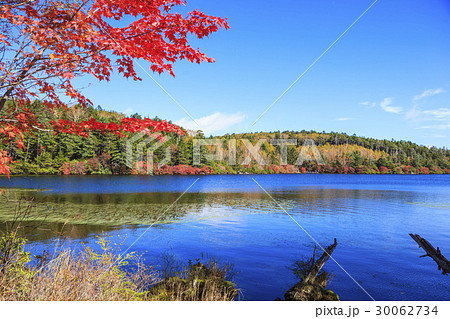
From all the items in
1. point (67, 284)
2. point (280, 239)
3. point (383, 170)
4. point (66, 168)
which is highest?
point (383, 170)

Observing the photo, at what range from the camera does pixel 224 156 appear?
81.8 meters

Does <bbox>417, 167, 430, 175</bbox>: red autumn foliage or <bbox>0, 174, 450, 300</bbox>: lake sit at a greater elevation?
<bbox>417, 167, 430, 175</bbox>: red autumn foliage

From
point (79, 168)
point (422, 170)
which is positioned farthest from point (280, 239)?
point (422, 170)

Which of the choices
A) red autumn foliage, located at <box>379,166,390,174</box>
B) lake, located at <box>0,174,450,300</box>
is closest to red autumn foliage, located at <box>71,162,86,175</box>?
lake, located at <box>0,174,450,300</box>

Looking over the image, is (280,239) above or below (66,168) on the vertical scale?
below

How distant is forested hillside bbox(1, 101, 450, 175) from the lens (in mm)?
61969

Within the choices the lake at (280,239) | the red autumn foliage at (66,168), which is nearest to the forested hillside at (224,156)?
the red autumn foliage at (66,168)

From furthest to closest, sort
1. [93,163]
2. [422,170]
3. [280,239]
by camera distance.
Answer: [422,170] < [93,163] < [280,239]

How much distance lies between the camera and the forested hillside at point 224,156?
6197 cm

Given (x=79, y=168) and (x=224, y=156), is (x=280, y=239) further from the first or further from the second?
(x=224, y=156)

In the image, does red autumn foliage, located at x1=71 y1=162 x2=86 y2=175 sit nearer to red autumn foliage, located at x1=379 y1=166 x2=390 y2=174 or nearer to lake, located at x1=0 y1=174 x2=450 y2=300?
lake, located at x1=0 y1=174 x2=450 y2=300

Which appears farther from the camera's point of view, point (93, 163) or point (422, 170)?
point (422, 170)
